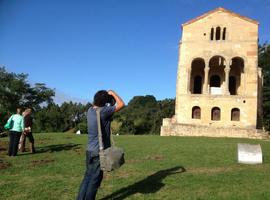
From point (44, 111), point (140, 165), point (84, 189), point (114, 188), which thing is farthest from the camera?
point (44, 111)

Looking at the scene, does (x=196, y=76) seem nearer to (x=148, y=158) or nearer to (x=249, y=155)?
(x=148, y=158)

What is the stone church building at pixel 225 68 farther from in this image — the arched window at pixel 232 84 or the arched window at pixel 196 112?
the arched window at pixel 232 84

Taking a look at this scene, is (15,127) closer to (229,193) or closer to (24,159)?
(24,159)

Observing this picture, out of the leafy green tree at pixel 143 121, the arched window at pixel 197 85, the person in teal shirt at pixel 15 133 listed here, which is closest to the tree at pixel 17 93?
the leafy green tree at pixel 143 121

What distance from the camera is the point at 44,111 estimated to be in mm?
89062

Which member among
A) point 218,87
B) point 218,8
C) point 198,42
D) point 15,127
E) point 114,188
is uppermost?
point 218,8

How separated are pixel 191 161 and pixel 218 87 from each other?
3617cm

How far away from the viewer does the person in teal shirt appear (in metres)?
16.9

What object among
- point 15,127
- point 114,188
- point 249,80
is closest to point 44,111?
point 249,80

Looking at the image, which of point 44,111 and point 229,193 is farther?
point 44,111

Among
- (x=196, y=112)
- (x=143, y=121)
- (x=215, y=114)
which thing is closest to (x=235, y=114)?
(x=215, y=114)

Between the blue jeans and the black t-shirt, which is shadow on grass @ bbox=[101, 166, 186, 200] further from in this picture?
the black t-shirt

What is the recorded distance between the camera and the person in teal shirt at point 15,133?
16906mm

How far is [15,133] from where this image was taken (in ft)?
56.3
